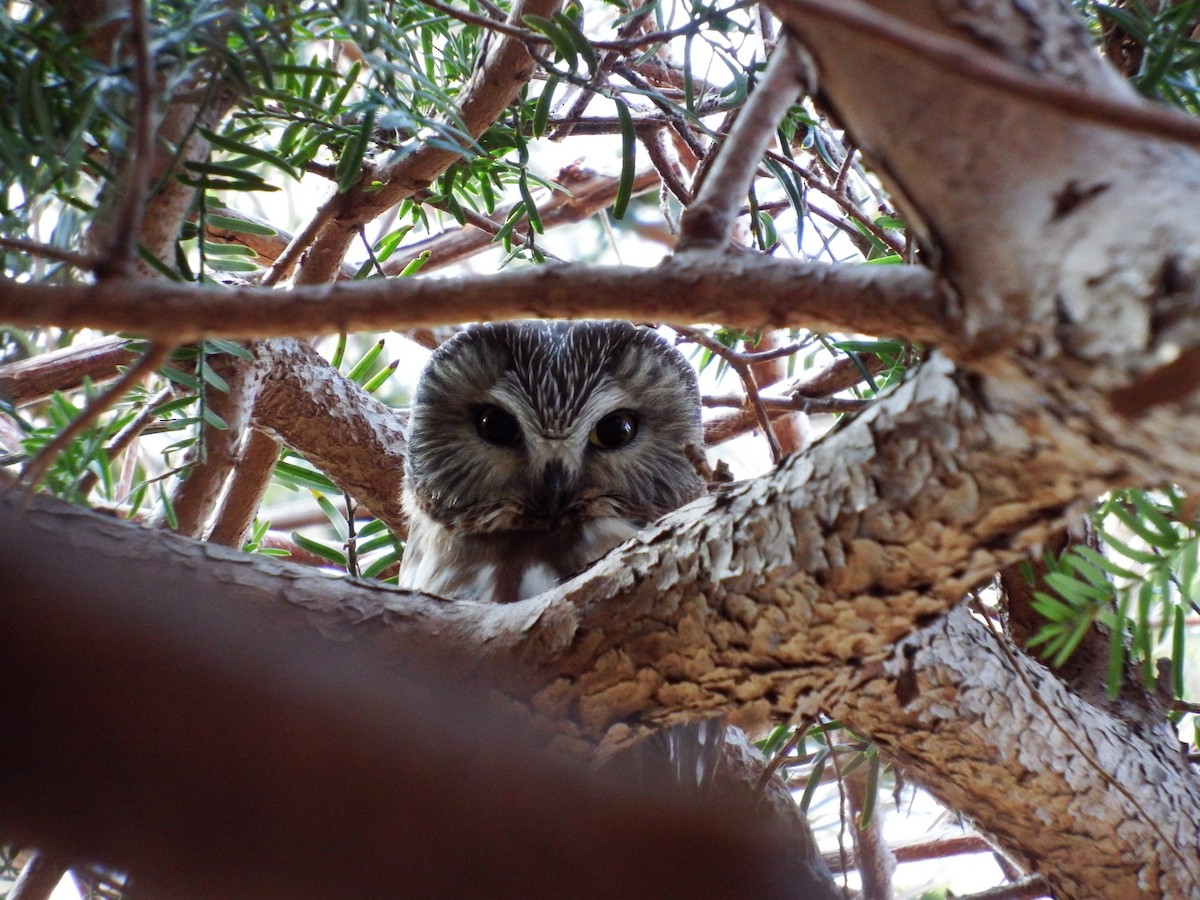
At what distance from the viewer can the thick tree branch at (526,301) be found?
0.72 m

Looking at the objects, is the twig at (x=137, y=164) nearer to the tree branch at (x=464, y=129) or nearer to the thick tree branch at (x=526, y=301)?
the thick tree branch at (x=526, y=301)

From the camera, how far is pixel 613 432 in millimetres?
2162

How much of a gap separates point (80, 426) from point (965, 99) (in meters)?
0.69

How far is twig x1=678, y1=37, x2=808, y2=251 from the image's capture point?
2.53ft

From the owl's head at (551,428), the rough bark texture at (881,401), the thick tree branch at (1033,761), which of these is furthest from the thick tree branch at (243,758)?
the owl's head at (551,428)

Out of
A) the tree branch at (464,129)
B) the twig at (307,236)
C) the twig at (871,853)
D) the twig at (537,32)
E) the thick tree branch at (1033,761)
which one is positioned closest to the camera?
the twig at (537,32)

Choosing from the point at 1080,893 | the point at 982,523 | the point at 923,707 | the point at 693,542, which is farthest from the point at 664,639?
the point at 1080,893

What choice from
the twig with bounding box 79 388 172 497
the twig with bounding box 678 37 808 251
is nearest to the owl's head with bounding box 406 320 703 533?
the twig with bounding box 79 388 172 497

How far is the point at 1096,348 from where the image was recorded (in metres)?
0.61

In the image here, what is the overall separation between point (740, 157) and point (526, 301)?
8.6 inches

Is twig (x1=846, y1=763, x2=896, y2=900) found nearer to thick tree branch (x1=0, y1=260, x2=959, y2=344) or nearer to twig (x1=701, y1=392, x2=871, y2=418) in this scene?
twig (x1=701, y1=392, x2=871, y2=418)

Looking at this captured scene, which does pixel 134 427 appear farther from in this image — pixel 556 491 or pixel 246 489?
pixel 556 491

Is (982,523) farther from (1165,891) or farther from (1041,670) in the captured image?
(1165,891)

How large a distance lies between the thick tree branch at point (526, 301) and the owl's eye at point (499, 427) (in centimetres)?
136
